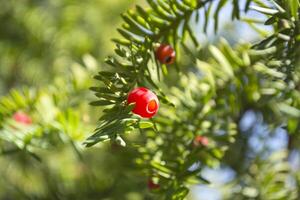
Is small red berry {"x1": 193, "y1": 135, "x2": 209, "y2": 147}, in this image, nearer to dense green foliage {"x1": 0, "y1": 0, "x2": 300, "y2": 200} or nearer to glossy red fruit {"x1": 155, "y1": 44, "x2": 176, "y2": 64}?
dense green foliage {"x1": 0, "y1": 0, "x2": 300, "y2": 200}

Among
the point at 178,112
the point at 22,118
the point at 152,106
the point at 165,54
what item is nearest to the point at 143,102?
the point at 152,106

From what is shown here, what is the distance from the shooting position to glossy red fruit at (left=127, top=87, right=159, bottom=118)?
81 centimetres

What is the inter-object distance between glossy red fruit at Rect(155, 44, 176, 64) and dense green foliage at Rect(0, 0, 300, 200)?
0.05 ft

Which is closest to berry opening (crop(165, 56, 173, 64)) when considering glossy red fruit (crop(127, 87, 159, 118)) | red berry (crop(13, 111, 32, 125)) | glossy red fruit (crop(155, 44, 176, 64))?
glossy red fruit (crop(155, 44, 176, 64))

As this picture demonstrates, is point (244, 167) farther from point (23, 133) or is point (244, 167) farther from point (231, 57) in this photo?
point (23, 133)

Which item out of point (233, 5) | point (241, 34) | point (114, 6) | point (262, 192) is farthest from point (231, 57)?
point (114, 6)

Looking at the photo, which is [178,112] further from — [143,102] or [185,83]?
[143,102]

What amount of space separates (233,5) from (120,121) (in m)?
0.40

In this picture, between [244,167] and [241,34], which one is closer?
[244,167]

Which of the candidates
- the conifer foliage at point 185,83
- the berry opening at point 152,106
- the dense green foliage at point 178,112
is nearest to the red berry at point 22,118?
the dense green foliage at point 178,112

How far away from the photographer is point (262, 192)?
1.29 meters

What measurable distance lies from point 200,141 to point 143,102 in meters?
0.42

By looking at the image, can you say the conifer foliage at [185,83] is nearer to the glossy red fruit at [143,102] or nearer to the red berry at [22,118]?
the glossy red fruit at [143,102]

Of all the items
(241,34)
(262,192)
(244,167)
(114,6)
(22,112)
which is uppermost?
(114,6)
